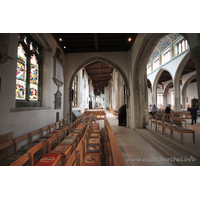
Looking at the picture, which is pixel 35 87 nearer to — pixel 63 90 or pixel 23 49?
pixel 23 49

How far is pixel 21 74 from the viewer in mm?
3514

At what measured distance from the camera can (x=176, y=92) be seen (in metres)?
10.3

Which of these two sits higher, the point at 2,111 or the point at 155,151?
the point at 2,111

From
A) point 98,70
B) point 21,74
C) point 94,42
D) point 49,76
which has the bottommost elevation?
point 21,74

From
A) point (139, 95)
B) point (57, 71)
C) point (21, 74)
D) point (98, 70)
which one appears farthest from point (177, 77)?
point (21, 74)

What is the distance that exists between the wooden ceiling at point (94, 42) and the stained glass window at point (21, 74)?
6.61 ft

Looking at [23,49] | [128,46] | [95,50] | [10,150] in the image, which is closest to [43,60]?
[23,49]

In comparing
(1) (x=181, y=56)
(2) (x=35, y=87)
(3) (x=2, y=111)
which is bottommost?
(3) (x=2, y=111)

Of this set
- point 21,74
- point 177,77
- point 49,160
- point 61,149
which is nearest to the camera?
point 49,160

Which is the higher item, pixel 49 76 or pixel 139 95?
pixel 49 76

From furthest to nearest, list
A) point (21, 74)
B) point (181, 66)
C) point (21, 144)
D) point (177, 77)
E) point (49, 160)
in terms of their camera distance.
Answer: point (177, 77) → point (181, 66) → point (21, 74) → point (21, 144) → point (49, 160)

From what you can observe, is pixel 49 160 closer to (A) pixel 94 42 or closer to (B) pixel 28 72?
(B) pixel 28 72

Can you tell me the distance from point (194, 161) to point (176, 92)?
9925 mm

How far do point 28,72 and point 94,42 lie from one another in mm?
3352
